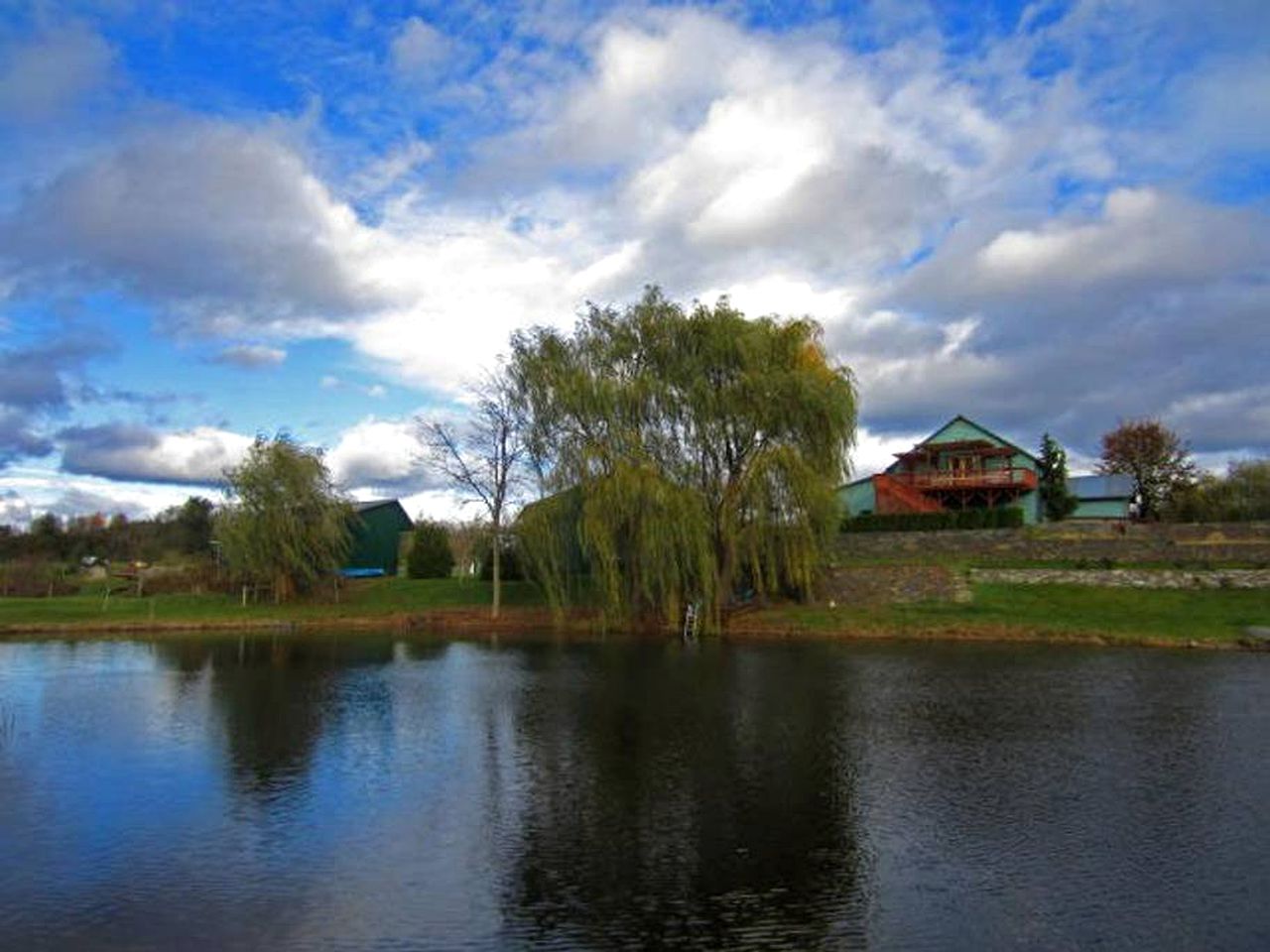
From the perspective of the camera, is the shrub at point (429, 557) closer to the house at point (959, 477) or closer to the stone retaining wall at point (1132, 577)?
the house at point (959, 477)

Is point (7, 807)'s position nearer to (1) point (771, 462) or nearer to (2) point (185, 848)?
(2) point (185, 848)

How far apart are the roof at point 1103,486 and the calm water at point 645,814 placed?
44.1 metres

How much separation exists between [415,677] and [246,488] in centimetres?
2331

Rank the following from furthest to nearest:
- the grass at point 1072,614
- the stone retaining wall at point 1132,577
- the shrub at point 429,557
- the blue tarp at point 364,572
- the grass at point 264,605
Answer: the blue tarp at point 364,572
the shrub at point 429,557
the grass at point 264,605
the stone retaining wall at point 1132,577
the grass at point 1072,614

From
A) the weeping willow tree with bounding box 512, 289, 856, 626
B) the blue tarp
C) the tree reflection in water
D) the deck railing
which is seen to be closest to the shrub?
the blue tarp

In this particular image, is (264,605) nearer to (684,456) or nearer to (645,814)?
(684,456)

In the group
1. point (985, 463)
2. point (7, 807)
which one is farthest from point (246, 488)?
point (985, 463)

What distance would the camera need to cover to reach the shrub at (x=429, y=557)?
5169 cm

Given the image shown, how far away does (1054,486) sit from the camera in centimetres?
5738

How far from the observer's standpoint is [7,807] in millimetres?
12828

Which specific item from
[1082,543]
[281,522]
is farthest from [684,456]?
[281,522]

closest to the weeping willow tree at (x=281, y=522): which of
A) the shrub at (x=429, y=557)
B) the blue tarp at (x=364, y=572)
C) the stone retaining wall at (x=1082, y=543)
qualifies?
the shrub at (x=429, y=557)

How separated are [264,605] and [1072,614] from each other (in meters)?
34.3

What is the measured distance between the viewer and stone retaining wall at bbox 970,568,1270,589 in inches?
1346
